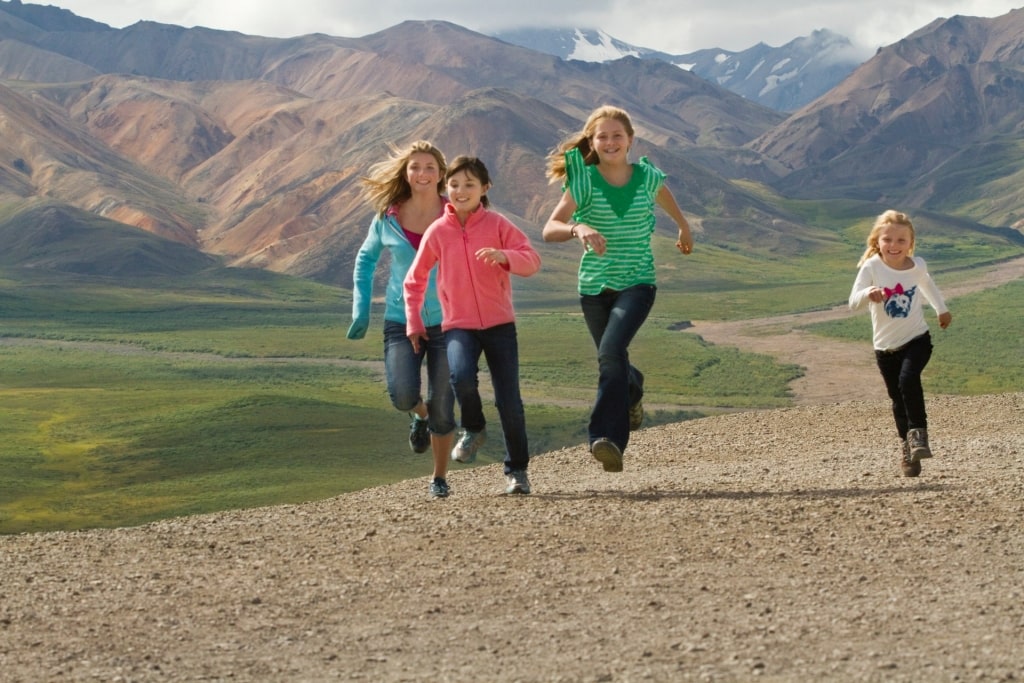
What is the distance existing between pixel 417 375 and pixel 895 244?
410 cm

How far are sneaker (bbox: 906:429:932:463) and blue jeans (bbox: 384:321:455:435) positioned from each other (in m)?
3.92

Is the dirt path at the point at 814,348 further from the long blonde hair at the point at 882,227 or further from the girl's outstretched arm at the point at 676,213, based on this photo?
the girl's outstretched arm at the point at 676,213

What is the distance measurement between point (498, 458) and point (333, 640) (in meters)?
41.2

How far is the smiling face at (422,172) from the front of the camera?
12.7 m

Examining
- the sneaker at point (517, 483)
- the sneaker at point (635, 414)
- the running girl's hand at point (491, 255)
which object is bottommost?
the sneaker at point (517, 483)

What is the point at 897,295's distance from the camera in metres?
12.9

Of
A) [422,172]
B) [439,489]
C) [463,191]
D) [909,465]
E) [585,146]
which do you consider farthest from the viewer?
[909,465]

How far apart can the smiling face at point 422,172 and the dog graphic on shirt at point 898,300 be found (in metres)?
3.83

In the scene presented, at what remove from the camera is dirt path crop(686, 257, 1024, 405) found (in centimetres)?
7325

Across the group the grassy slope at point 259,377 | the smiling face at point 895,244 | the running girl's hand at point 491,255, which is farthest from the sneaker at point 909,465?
the grassy slope at point 259,377

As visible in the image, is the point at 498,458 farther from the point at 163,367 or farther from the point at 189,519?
the point at 163,367

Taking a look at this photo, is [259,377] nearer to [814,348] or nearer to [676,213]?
[814,348]

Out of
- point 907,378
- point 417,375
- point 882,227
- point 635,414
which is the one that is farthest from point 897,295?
point 417,375

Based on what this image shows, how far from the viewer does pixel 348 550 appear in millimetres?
10859
